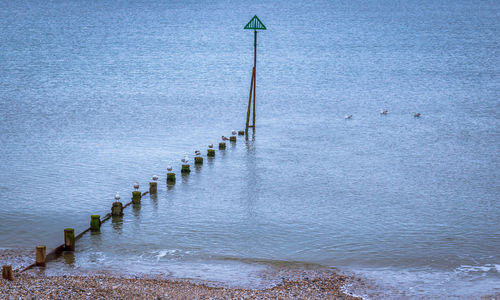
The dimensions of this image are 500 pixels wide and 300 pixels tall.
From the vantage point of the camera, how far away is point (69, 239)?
14.8 m

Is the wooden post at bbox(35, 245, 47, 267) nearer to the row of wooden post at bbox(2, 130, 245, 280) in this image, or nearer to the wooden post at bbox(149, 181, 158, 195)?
the row of wooden post at bbox(2, 130, 245, 280)

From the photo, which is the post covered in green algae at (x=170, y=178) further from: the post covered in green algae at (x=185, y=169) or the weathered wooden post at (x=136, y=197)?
the weathered wooden post at (x=136, y=197)

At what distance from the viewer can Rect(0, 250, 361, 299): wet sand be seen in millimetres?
11664

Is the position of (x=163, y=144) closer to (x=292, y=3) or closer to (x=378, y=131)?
(x=378, y=131)

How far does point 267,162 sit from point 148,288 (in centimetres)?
1279

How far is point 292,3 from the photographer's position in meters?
128

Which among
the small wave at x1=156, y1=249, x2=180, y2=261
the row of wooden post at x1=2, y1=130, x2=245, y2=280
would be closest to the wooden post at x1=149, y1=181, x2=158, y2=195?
the row of wooden post at x1=2, y1=130, x2=245, y2=280

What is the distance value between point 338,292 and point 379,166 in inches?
491

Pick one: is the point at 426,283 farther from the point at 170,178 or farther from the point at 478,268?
the point at 170,178

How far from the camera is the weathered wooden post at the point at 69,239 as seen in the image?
48.3 ft

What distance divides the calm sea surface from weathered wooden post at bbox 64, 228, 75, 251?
0.88 feet

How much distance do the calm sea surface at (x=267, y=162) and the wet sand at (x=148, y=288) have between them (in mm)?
707

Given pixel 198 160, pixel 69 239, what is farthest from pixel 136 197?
pixel 198 160

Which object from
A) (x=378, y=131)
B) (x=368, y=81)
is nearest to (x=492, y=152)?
(x=378, y=131)
